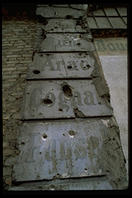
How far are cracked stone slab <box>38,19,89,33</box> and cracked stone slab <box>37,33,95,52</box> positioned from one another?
0.45ft

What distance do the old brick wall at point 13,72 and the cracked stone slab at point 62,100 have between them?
144 millimetres

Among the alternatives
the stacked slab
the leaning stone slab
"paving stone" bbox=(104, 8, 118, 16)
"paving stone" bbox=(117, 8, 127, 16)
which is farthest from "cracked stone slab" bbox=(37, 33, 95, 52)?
"paving stone" bbox=(117, 8, 127, 16)

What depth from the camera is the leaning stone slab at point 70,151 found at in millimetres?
1320

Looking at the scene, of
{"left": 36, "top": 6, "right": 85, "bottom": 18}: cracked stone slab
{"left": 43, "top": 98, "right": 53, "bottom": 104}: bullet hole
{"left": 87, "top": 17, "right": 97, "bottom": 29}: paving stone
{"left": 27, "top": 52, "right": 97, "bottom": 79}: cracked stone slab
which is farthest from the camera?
{"left": 87, "top": 17, "right": 97, "bottom": 29}: paving stone

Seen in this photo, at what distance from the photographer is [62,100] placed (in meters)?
1.81

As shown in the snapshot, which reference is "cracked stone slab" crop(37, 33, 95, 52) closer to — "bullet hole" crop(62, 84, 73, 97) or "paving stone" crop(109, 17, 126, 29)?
"bullet hole" crop(62, 84, 73, 97)

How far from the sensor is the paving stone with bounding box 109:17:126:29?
147 inches

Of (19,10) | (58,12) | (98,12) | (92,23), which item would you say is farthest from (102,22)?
(19,10)

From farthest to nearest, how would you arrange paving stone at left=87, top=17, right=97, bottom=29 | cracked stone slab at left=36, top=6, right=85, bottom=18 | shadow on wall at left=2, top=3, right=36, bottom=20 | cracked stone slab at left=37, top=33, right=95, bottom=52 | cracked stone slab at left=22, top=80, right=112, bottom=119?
paving stone at left=87, top=17, right=97, bottom=29 → shadow on wall at left=2, top=3, right=36, bottom=20 → cracked stone slab at left=36, top=6, right=85, bottom=18 → cracked stone slab at left=37, top=33, right=95, bottom=52 → cracked stone slab at left=22, top=80, right=112, bottom=119

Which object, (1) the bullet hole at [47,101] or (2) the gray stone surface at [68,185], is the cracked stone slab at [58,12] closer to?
(1) the bullet hole at [47,101]

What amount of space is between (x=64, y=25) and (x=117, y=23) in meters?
1.36

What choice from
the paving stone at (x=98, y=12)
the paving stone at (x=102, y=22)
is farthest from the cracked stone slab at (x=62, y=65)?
the paving stone at (x=98, y=12)

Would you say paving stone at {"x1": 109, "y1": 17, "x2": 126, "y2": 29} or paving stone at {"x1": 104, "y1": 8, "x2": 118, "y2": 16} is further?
paving stone at {"x1": 104, "y1": 8, "x2": 118, "y2": 16}
